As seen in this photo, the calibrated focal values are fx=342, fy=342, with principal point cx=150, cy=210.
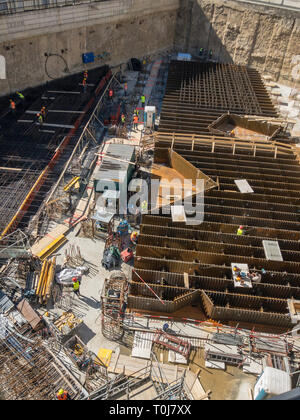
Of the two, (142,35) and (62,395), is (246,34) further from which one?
(62,395)

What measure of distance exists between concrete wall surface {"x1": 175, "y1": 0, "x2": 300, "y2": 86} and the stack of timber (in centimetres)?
3517

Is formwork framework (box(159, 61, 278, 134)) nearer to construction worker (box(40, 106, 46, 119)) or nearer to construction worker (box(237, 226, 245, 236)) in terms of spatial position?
construction worker (box(40, 106, 46, 119))

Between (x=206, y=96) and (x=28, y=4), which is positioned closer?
(x=28, y=4)

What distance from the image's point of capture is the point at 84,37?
1388 inches

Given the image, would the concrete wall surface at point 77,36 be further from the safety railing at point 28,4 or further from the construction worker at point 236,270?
the construction worker at point 236,270

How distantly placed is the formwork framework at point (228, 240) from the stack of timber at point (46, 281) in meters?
4.07

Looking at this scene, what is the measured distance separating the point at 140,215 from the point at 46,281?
23.5ft

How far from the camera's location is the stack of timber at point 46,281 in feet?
54.2

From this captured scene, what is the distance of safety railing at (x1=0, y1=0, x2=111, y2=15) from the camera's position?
91.1 ft

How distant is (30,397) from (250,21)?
42.7m

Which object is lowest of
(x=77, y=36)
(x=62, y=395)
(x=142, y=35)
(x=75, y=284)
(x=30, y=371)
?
(x=30, y=371)

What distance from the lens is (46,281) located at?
17109 mm

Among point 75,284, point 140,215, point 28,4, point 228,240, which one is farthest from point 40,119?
point 228,240

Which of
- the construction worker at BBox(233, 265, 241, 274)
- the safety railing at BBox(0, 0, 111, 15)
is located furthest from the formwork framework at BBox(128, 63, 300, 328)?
the safety railing at BBox(0, 0, 111, 15)
